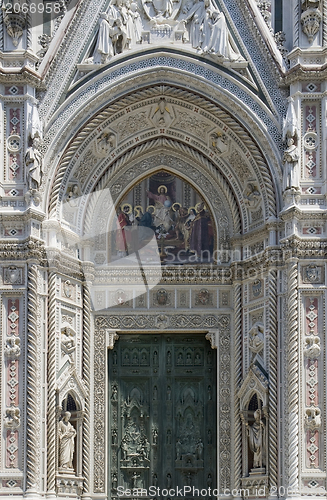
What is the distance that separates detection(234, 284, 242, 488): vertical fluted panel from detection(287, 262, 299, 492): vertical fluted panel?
1351mm

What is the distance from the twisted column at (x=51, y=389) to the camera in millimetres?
18516

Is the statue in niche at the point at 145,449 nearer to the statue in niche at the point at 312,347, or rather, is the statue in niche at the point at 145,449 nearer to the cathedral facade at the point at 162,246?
the cathedral facade at the point at 162,246

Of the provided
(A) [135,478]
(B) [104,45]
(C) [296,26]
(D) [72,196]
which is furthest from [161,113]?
(A) [135,478]

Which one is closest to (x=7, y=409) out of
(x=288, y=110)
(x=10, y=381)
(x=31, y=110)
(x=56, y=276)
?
(x=10, y=381)

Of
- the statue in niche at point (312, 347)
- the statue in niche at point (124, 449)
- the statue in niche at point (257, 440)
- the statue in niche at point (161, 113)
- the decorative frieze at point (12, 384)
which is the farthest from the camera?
the statue in niche at point (161, 113)

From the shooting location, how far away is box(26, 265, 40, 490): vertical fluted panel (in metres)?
18.2

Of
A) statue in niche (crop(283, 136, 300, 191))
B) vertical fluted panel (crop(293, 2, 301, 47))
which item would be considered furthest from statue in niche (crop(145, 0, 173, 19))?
statue in niche (crop(283, 136, 300, 191))

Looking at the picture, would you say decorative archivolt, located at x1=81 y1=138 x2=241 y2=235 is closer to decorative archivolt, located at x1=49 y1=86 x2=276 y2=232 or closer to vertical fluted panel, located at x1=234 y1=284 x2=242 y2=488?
decorative archivolt, located at x1=49 y1=86 x2=276 y2=232

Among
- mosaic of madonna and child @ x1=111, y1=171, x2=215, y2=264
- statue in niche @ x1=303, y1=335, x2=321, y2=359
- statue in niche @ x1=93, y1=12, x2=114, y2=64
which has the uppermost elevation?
statue in niche @ x1=93, y1=12, x2=114, y2=64

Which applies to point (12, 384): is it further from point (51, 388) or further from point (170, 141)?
point (170, 141)

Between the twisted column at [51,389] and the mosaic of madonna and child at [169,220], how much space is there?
1886 mm

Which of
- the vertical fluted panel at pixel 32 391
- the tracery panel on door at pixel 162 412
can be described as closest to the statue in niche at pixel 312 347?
the tracery panel on door at pixel 162 412

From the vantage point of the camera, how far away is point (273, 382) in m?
18.7

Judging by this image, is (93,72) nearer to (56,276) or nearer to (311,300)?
(56,276)
